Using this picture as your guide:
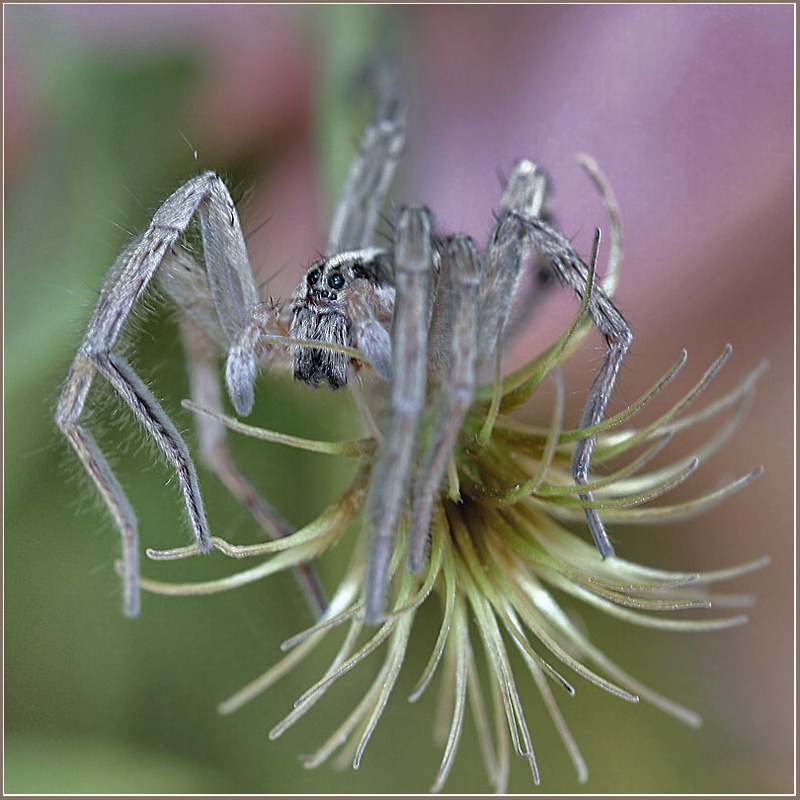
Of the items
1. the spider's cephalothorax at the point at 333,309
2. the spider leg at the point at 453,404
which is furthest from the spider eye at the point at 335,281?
the spider leg at the point at 453,404

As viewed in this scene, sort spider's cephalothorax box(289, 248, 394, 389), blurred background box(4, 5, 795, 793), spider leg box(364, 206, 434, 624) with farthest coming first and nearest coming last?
blurred background box(4, 5, 795, 793)
spider's cephalothorax box(289, 248, 394, 389)
spider leg box(364, 206, 434, 624)

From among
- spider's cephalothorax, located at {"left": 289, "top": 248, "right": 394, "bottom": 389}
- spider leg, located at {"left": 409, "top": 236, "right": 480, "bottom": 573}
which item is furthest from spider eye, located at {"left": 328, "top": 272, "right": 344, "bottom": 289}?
spider leg, located at {"left": 409, "top": 236, "right": 480, "bottom": 573}

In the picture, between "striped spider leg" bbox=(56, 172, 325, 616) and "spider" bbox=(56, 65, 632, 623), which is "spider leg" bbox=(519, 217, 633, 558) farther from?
"striped spider leg" bbox=(56, 172, 325, 616)

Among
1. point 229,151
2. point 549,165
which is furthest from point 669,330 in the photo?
point 229,151

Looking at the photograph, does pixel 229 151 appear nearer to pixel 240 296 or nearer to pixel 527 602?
pixel 240 296

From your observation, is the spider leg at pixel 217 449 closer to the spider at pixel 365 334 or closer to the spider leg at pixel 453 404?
the spider at pixel 365 334

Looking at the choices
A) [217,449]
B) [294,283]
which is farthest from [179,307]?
[294,283]

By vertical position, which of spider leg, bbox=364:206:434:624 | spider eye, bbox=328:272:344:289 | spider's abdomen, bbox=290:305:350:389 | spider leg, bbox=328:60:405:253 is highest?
spider leg, bbox=328:60:405:253
